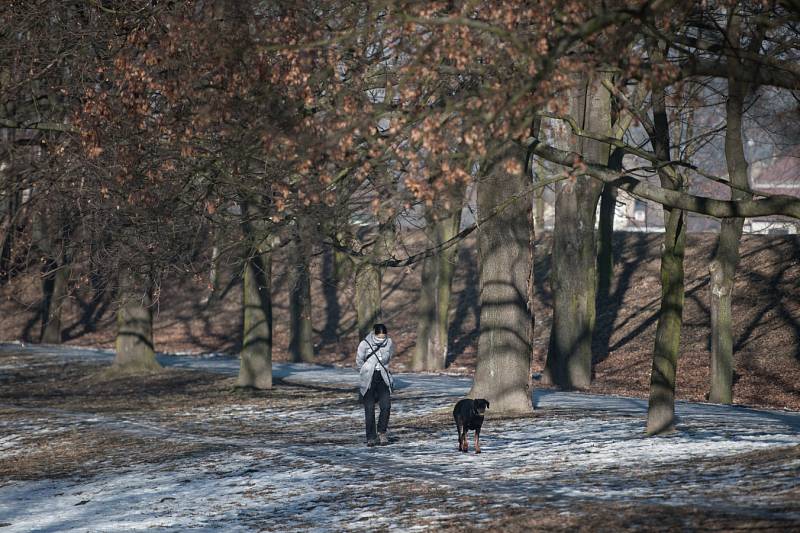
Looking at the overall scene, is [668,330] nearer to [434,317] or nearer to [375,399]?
[375,399]

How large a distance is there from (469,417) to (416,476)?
64.4 inches

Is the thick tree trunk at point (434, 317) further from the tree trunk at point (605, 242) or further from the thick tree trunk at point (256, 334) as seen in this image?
the thick tree trunk at point (256, 334)

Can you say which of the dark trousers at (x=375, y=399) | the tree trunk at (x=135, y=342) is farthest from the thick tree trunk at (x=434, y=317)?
the dark trousers at (x=375, y=399)

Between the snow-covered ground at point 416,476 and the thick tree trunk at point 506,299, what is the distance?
0.73m

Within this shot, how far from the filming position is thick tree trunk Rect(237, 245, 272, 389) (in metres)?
25.3

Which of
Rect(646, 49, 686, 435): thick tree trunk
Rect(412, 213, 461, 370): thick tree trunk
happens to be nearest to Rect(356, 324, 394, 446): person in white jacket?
Rect(646, 49, 686, 435): thick tree trunk

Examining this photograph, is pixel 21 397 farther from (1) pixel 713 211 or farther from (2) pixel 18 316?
(2) pixel 18 316

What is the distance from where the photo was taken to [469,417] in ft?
48.0

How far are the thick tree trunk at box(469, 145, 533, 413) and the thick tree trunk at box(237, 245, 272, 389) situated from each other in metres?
7.66

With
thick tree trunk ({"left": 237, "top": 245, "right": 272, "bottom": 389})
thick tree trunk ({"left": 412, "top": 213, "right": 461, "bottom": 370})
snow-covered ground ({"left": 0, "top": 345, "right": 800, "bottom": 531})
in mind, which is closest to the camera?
snow-covered ground ({"left": 0, "top": 345, "right": 800, "bottom": 531})

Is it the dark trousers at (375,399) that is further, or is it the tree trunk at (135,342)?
the tree trunk at (135,342)

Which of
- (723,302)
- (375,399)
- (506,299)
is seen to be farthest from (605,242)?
(375,399)

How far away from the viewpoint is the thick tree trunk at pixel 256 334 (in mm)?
25297

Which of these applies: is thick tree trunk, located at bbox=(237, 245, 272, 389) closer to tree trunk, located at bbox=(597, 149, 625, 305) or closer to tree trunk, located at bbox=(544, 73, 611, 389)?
tree trunk, located at bbox=(544, 73, 611, 389)
